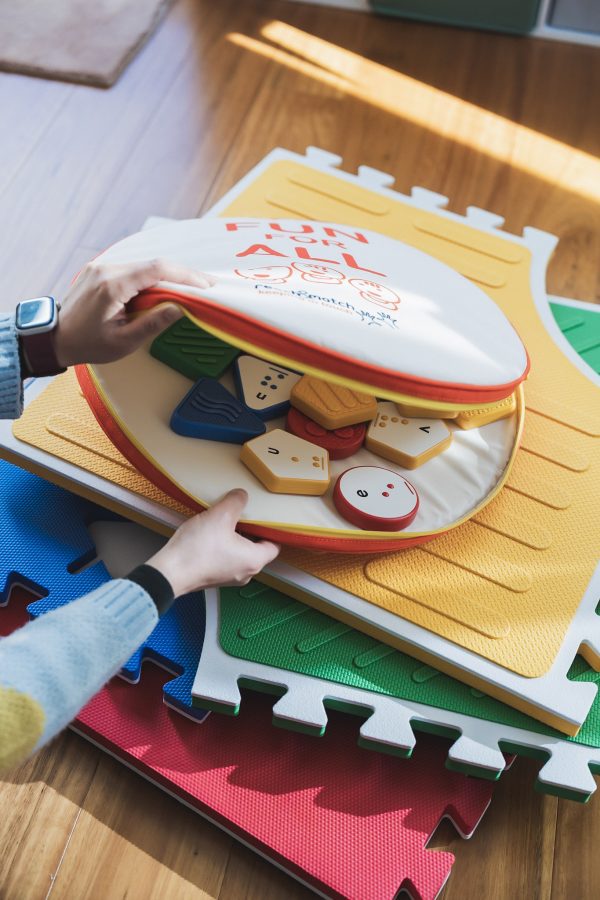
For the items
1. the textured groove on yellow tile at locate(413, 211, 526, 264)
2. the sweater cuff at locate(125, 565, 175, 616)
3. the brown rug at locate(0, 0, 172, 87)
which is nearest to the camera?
the sweater cuff at locate(125, 565, 175, 616)

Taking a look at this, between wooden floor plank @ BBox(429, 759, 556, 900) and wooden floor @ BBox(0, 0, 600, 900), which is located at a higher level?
wooden floor @ BBox(0, 0, 600, 900)

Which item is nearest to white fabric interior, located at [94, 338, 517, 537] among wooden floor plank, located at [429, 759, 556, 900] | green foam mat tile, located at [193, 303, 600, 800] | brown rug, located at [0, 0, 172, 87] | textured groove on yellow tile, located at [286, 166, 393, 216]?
green foam mat tile, located at [193, 303, 600, 800]

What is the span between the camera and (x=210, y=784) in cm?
89

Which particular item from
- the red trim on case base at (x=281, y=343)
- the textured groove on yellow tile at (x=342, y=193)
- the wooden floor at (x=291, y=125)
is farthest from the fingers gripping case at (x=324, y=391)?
the wooden floor at (x=291, y=125)

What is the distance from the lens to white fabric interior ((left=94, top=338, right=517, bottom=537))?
0.92 metres

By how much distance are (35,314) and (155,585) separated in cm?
28

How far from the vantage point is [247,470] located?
0.94 meters

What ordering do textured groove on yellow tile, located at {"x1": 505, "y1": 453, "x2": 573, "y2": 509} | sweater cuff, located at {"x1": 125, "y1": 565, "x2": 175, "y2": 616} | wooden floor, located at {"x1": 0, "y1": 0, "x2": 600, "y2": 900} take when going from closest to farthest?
sweater cuff, located at {"x1": 125, "y1": 565, "x2": 175, "y2": 616} → textured groove on yellow tile, located at {"x1": 505, "y1": 453, "x2": 573, "y2": 509} → wooden floor, located at {"x1": 0, "y1": 0, "x2": 600, "y2": 900}

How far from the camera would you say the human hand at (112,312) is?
0.84 metres

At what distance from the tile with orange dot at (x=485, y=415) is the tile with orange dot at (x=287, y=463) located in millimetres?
165

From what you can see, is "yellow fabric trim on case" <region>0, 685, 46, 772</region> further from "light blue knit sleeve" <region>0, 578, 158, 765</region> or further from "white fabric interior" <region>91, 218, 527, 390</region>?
"white fabric interior" <region>91, 218, 527, 390</region>

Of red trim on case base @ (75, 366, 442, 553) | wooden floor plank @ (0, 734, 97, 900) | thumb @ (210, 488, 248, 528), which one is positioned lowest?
wooden floor plank @ (0, 734, 97, 900)

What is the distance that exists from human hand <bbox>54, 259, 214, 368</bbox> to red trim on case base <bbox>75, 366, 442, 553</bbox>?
0.09 metres

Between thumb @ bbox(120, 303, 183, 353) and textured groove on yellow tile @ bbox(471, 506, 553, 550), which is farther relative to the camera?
textured groove on yellow tile @ bbox(471, 506, 553, 550)
